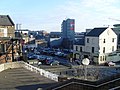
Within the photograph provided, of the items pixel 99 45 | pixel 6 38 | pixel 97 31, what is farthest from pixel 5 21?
pixel 97 31

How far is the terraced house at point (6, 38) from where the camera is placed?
111 feet

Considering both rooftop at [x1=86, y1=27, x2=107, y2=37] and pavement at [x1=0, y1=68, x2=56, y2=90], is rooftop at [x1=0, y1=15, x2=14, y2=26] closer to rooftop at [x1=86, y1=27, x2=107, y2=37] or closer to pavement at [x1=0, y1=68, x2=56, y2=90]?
pavement at [x1=0, y1=68, x2=56, y2=90]

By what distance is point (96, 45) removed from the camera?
159 feet

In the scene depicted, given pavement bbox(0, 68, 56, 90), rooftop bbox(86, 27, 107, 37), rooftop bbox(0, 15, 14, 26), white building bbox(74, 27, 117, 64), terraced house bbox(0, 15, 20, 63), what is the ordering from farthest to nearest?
rooftop bbox(86, 27, 107, 37) < white building bbox(74, 27, 117, 64) < rooftop bbox(0, 15, 14, 26) < terraced house bbox(0, 15, 20, 63) < pavement bbox(0, 68, 56, 90)

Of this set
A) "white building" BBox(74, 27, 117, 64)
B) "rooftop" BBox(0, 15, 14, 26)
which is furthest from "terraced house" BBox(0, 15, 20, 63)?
"white building" BBox(74, 27, 117, 64)

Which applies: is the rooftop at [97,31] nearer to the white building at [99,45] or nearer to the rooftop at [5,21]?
the white building at [99,45]

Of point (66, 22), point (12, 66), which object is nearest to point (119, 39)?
point (12, 66)

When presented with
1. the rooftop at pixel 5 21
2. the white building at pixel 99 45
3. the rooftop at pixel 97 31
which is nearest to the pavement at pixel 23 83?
the rooftop at pixel 5 21

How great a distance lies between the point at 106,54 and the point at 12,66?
95.9 ft

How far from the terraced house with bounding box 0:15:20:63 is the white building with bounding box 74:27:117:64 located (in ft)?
65.3

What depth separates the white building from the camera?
48.1 meters

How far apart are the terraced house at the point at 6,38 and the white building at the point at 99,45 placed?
1992cm

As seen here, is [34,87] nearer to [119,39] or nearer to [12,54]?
[12,54]

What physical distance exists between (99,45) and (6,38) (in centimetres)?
2198
